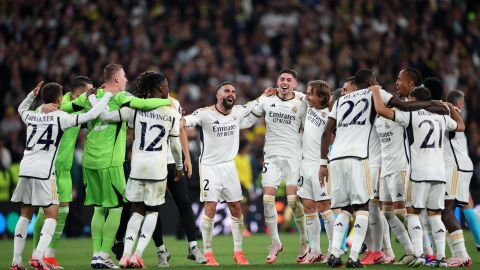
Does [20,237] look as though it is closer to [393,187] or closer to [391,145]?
[393,187]

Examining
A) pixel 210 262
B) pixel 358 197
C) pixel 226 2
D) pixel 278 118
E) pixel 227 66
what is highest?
pixel 226 2

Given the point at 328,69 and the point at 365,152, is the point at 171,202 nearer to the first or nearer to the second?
the point at 328,69

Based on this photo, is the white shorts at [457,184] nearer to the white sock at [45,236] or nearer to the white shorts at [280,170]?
the white shorts at [280,170]

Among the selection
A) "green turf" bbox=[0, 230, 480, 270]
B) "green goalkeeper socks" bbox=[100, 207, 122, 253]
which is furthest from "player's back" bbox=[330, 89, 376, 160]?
"green goalkeeper socks" bbox=[100, 207, 122, 253]

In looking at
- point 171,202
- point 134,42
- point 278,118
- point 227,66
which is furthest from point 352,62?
point 278,118

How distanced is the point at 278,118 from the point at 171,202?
767cm

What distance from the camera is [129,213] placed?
556 inches

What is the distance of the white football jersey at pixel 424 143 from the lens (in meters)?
12.8

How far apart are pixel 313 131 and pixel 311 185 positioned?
0.82m

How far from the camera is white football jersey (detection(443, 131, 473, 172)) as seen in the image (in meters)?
14.8

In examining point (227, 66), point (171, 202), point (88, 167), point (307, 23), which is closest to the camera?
point (88, 167)

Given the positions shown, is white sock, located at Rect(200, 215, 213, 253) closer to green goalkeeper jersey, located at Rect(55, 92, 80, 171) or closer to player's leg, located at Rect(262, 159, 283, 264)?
player's leg, located at Rect(262, 159, 283, 264)

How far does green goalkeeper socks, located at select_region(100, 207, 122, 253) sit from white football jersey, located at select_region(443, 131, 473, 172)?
498 cm

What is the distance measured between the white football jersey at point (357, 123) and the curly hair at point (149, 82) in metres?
2.46
